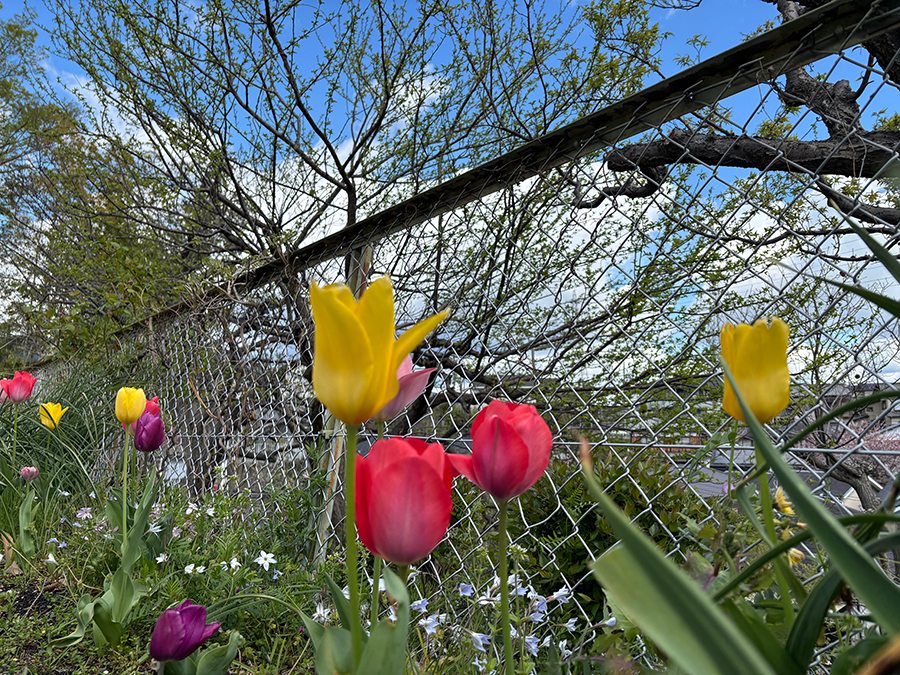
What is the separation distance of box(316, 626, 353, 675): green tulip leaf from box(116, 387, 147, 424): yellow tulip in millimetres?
1145

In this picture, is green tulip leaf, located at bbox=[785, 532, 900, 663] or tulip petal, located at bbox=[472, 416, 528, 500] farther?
tulip petal, located at bbox=[472, 416, 528, 500]

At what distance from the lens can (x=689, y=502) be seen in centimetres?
122

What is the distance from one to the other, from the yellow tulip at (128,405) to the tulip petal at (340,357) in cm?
117

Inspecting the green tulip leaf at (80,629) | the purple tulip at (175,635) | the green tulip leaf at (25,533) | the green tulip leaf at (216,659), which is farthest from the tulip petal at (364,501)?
the green tulip leaf at (25,533)

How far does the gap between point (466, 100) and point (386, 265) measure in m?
1.86

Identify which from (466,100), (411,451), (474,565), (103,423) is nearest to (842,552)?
(411,451)

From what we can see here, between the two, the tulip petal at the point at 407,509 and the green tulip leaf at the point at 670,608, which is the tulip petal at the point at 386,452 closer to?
the tulip petal at the point at 407,509

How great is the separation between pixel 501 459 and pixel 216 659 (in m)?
0.65

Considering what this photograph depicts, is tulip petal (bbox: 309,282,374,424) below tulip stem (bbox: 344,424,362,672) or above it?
above

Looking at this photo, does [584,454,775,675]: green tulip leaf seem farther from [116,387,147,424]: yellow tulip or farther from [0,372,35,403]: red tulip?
[0,372,35,403]: red tulip

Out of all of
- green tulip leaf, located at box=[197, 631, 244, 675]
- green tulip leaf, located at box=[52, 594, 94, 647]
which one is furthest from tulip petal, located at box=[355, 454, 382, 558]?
green tulip leaf, located at box=[52, 594, 94, 647]

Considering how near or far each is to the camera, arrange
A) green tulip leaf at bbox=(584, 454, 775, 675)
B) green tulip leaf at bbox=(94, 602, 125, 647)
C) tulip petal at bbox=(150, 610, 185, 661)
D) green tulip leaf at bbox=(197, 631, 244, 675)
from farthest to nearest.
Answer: green tulip leaf at bbox=(94, 602, 125, 647)
green tulip leaf at bbox=(197, 631, 244, 675)
tulip petal at bbox=(150, 610, 185, 661)
green tulip leaf at bbox=(584, 454, 775, 675)

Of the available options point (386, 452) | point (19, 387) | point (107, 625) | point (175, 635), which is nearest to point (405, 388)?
point (386, 452)

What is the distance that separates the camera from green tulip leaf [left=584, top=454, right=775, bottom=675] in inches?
6.2
